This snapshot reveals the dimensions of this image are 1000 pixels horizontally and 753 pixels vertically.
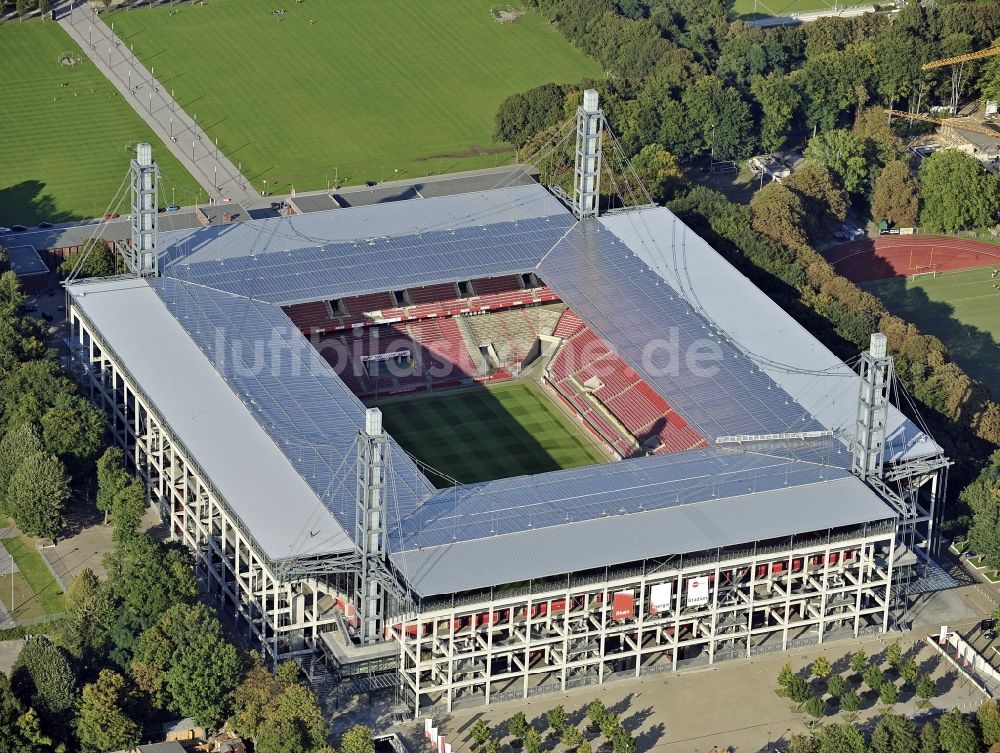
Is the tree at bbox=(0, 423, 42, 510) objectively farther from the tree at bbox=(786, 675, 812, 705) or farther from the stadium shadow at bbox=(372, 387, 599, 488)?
the tree at bbox=(786, 675, 812, 705)

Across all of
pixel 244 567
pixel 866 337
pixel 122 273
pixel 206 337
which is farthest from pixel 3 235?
pixel 866 337

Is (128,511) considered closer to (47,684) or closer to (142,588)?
(142,588)

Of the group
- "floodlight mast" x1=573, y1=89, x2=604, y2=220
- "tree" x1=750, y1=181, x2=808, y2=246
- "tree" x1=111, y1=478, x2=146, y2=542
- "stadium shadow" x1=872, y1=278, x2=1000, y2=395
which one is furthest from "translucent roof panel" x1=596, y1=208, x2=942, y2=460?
"tree" x1=111, y1=478, x2=146, y2=542

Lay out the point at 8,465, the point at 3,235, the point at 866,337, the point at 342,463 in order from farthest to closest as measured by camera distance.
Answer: the point at 3,235 → the point at 866,337 → the point at 8,465 → the point at 342,463

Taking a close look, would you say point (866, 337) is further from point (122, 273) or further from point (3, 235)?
point (3, 235)

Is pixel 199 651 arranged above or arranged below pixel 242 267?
below

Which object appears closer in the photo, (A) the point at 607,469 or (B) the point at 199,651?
(B) the point at 199,651

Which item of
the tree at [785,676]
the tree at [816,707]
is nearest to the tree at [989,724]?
the tree at [816,707]

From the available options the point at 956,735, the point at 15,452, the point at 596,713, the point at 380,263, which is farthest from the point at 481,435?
the point at 956,735
